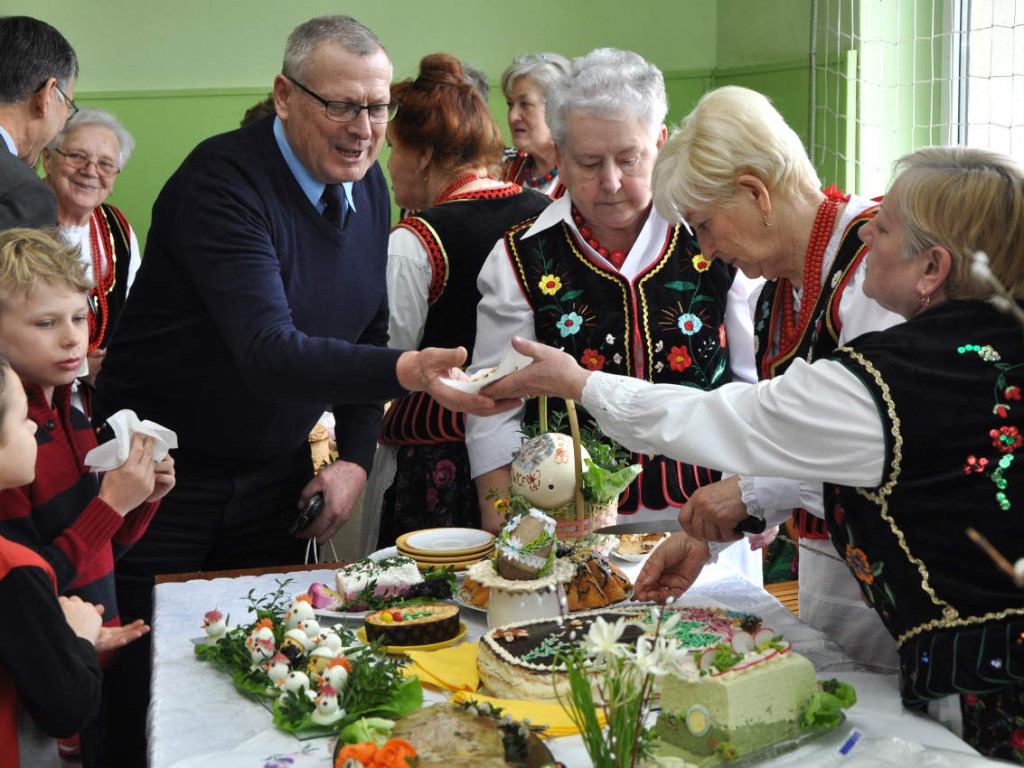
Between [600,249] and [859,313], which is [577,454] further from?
[600,249]

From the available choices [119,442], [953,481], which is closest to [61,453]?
[119,442]


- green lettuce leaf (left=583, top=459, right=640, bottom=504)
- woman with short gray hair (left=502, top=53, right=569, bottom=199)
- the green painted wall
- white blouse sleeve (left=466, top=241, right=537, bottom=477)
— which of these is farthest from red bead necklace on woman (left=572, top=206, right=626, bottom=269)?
the green painted wall

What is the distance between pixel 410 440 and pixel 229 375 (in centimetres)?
59

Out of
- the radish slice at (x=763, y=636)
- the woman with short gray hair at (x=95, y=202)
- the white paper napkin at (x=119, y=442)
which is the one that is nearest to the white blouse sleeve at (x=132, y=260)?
the woman with short gray hair at (x=95, y=202)

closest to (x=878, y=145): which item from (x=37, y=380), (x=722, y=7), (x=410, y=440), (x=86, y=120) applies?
(x=722, y=7)

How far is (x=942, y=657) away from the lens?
161cm

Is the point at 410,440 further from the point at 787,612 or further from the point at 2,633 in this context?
the point at 2,633

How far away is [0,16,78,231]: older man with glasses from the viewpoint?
2775 mm

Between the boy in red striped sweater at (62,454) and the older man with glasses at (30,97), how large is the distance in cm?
39

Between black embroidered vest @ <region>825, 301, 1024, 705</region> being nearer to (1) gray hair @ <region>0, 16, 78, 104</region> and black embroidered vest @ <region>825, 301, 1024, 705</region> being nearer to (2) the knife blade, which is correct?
(2) the knife blade

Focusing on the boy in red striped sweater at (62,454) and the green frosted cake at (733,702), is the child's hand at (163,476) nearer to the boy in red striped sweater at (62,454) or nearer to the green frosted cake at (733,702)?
the boy in red striped sweater at (62,454)

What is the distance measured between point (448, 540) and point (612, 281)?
0.76m

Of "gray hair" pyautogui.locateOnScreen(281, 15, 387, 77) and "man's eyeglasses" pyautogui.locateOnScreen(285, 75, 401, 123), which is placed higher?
"gray hair" pyautogui.locateOnScreen(281, 15, 387, 77)

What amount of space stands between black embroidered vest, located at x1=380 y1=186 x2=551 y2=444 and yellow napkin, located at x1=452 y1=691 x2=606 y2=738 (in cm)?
136
